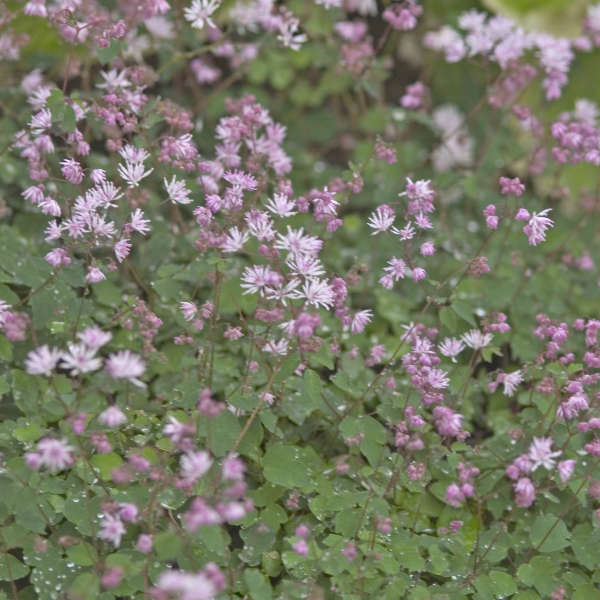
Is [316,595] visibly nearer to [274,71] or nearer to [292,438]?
[292,438]

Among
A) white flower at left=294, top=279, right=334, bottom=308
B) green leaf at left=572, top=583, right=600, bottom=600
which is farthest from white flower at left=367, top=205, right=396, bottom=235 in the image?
green leaf at left=572, top=583, right=600, bottom=600

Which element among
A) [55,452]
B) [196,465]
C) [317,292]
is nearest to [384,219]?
[317,292]

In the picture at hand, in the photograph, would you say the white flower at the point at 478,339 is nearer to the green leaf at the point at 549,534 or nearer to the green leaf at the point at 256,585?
the green leaf at the point at 549,534

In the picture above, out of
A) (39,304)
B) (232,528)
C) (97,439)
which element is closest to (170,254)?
(39,304)

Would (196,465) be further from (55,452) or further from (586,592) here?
(586,592)

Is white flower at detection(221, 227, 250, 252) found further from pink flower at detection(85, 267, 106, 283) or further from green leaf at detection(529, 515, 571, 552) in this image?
green leaf at detection(529, 515, 571, 552)

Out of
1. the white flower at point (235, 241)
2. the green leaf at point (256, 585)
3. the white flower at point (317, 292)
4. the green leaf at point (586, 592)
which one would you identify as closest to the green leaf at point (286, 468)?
the green leaf at point (256, 585)

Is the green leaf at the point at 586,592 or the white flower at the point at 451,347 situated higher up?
the white flower at the point at 451,347
